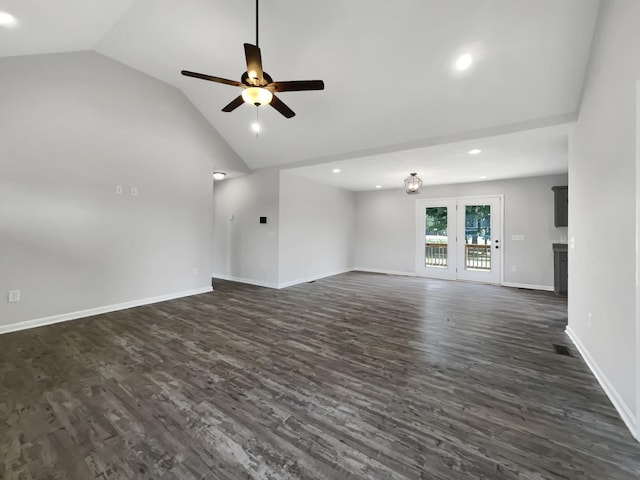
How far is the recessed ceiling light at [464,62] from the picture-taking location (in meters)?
2.91

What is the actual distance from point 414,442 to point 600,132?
2.84 metres

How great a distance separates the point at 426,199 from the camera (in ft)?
24.0

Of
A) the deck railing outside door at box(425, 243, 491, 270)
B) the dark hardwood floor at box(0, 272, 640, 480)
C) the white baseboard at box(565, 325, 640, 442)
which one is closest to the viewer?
the dark hardwood floor at box(0, 272, 640, 480)

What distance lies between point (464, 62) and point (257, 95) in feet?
7.49

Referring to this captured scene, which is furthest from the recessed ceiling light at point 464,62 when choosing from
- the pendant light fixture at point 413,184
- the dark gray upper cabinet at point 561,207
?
the dark gray upper cabinet at point 561,207

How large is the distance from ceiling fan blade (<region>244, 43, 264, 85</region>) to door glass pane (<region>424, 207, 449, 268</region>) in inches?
237

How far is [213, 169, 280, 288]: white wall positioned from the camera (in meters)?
5.91

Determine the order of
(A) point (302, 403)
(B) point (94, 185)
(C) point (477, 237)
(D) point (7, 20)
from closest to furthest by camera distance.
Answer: (A) point (302, 403) < (D) point (7, 20) < (B) point (94, 185) < (C) point (477, 237)

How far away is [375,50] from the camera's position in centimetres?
310

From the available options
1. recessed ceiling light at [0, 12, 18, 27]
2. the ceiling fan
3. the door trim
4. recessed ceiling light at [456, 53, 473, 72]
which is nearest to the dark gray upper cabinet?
the door trim

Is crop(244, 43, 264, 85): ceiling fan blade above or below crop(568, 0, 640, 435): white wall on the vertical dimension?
above

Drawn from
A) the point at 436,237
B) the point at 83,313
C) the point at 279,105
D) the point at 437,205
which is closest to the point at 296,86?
the point at 279,105

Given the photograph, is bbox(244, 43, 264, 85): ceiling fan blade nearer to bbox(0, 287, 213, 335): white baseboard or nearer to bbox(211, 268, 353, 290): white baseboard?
bbox(0, 287, 213, 335): white baseboard

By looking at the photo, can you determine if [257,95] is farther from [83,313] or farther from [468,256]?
[468,256]
